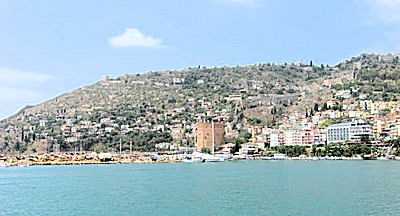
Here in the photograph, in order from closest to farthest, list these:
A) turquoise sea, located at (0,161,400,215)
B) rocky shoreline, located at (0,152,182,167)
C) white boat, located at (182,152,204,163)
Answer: turquoise sea, located at (0,161,400,215) → rocky shoreline, located at (0,152,182,167) → white boat, located at (182,152,204,163)

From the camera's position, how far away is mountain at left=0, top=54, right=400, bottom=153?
109188 mm

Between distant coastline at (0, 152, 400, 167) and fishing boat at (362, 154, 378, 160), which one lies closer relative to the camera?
fishing boat at (362, 154, 378, 160)

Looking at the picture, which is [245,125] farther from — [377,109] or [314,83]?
[314,83]

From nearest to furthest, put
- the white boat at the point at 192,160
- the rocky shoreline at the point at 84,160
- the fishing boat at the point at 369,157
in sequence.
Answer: the fishing boat at the point at 369,157, the rocky shoreline at the point at 84,160, the white boat at the point at 192,160

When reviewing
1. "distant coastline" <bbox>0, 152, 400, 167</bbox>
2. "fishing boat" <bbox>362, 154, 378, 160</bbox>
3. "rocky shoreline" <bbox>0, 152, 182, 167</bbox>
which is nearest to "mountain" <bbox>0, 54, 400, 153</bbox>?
"distant coastline" <bbox>0, 152, 400, 167</bbox>

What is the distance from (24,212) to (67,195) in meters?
6.80

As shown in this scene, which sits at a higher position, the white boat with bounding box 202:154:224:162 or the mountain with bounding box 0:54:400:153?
the mountain with bounding box 0:54:400:153

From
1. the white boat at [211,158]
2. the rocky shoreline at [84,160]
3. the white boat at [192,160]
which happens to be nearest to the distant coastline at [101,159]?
A: the rocky shoreline at [84,160]

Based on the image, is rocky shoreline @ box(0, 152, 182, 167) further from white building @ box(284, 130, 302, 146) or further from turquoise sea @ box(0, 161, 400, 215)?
turquoise sea @ box(0, 161, 400, 215)

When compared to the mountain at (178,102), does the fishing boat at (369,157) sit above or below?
below

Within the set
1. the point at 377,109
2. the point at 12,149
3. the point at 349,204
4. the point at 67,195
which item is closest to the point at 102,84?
the point at 12,149

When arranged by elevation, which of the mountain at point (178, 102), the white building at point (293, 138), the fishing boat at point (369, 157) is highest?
the mountain at point (178, 102)

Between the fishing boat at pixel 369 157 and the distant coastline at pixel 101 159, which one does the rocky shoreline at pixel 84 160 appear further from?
the fishing boat at pixel 369 157

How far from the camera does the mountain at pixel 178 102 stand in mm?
109188
